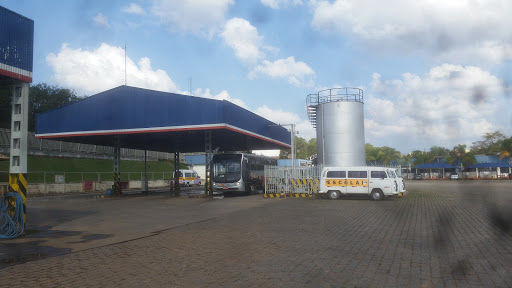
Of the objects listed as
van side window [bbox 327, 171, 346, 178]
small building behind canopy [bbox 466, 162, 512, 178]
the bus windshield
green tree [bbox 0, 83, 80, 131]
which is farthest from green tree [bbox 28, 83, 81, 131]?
small building behind canopy [bbox 466, 162, 512, 178]

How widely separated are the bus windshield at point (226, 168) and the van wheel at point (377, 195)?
9.74 meters

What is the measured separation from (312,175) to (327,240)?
51.3ft

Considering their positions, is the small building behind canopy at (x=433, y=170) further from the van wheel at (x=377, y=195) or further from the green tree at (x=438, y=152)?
the van wheel at (x=377, y=195)

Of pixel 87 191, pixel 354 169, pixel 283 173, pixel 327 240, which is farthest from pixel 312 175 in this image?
pixel 87 191

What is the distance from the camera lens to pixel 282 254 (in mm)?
7594

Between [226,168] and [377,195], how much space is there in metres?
11.1

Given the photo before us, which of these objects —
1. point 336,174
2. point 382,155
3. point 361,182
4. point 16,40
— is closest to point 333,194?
point 336,174

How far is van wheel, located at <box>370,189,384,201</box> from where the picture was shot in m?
20.3

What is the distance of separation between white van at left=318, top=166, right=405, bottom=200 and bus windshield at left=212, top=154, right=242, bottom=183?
24.2ft

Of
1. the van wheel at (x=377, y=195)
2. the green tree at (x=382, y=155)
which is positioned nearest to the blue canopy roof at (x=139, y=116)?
the van wheel at (x=377, y=195)

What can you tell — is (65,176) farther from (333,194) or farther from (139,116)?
(333,194)

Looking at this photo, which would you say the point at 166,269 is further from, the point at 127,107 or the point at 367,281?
the point at 127,107

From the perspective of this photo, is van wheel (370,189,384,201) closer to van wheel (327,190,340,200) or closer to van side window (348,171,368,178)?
van side window (348,171,368,178)

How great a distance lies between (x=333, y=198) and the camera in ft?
70.4
